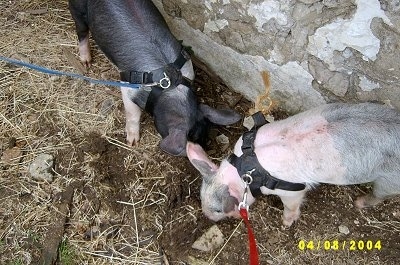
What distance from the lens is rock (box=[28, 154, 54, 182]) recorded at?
4.23 metres

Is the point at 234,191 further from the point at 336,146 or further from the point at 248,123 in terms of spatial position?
the point at 248,123

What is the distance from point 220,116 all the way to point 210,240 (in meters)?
0.90

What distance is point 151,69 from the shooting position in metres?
4.15

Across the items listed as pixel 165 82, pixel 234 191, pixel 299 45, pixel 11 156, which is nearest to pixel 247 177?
pixel 234 191

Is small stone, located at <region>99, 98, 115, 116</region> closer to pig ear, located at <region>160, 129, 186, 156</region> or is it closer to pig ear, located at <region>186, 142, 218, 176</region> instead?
pig ear, located at <region>160, 129, 186, 156</region>

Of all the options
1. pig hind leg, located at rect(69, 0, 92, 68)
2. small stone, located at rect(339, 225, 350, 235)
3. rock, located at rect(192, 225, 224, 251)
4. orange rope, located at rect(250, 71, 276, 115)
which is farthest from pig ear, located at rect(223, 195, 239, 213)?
pig hind leg, located at rect(69, 0, 92, 68)

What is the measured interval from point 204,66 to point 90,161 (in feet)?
4.40

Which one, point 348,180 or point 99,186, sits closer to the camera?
point 348,180

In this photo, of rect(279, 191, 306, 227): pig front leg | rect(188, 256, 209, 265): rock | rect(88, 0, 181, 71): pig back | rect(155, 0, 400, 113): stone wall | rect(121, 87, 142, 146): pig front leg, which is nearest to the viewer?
rect(155, 0, 400, 113): stone wall

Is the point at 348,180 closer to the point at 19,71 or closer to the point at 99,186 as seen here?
the point at 99,186

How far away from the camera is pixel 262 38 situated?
4211 millimetres

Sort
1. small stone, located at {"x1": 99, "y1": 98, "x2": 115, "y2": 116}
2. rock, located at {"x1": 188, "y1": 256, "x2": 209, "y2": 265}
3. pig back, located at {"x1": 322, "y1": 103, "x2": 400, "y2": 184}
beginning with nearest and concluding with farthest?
pig back, located at {"x1": 322, "y1": 103, "x2": 400, "y2": 184}
rock, located at {"x1": 188, "y1": 256, "x2": 209, "y2": 265}
small stone, located at {"x1": 99, "y1": 98, "x2": 115, "y2": 116}

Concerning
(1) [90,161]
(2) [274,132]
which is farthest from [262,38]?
(1) [90,161]

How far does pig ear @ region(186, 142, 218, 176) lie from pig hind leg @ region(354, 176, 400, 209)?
1104mm
